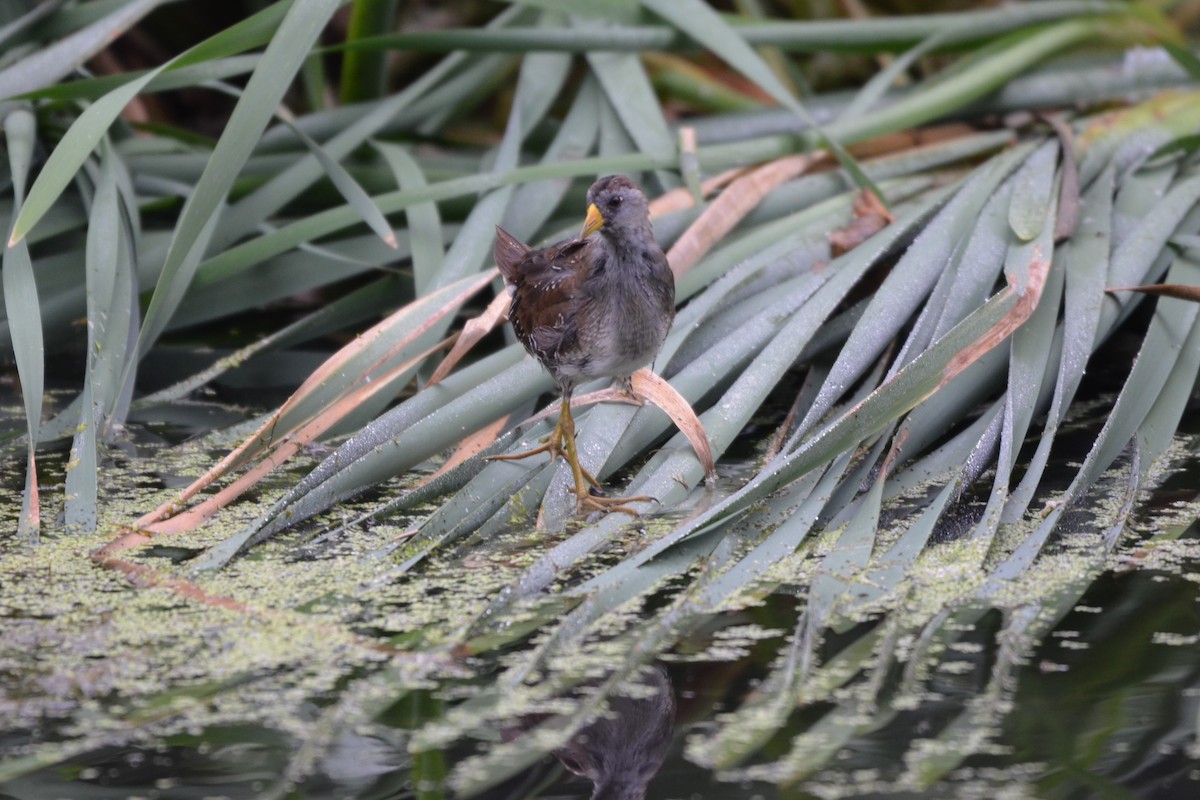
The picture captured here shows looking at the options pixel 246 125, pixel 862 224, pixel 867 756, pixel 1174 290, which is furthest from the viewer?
pixel 862 224

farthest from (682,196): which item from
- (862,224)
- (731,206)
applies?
(862,224)

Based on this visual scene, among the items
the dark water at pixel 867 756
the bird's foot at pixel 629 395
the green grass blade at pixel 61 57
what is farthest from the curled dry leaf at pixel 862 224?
the green grass blade at pixel 61 57

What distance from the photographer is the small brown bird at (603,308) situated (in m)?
2.13

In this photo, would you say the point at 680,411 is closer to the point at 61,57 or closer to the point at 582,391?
the point at 582,391

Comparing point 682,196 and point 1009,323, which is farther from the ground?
point 682,196

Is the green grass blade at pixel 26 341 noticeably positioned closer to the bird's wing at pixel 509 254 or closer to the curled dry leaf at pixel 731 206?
the bird's wing at pixel 509 254

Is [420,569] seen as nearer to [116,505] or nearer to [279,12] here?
[116,505]

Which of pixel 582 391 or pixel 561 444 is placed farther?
pixel 582 391

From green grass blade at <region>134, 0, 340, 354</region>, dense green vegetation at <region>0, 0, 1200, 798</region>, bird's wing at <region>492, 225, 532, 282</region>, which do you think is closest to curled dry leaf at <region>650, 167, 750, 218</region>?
dense green vegetation at <region>0, 0, 1200, 798</region>

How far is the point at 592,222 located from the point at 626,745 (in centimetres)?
86

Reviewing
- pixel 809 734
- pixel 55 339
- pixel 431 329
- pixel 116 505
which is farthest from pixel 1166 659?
pixel 55 339

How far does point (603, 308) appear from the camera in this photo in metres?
A: 2.14

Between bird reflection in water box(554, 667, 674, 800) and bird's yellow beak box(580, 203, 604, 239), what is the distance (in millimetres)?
A: 744

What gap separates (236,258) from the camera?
8.95 feet
